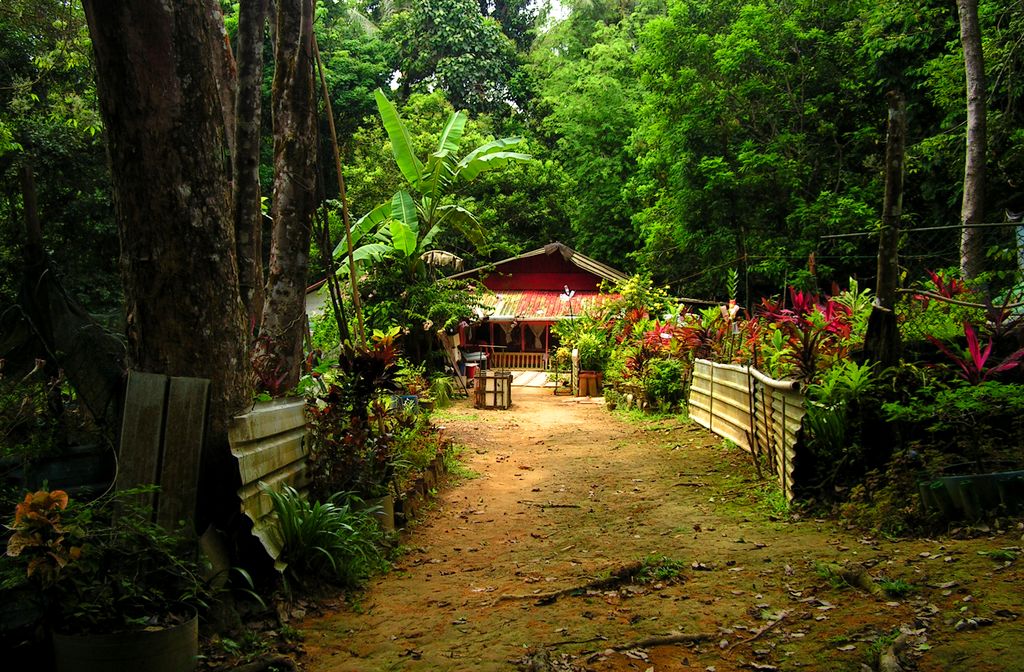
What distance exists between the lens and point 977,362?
5.88 m

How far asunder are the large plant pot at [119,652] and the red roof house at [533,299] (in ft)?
71.8

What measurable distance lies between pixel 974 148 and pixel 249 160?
12.8 meters


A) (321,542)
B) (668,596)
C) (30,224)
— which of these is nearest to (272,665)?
(321,542)

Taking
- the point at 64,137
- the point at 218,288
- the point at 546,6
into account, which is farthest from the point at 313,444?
the point at 546,6

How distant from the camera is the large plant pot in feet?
10.3

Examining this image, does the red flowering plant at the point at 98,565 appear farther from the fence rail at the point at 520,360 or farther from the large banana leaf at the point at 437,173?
the fence rail at the point at 520,360

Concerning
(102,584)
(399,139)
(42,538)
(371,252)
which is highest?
(399,139)

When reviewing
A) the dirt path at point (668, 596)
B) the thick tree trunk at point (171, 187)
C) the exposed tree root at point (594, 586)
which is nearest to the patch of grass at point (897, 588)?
the dirt path at point (668, 596)

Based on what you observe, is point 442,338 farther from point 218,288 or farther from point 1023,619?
point 1023,619

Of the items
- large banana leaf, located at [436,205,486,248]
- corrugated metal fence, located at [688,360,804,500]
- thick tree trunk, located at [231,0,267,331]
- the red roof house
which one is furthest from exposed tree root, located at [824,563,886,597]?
the red roof house

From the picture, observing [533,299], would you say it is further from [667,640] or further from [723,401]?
[667,640]

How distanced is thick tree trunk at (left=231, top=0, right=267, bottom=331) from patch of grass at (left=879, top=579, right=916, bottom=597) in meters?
5.31

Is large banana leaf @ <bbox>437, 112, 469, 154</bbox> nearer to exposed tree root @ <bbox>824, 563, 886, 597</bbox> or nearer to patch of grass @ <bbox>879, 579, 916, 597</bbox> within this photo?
exposed tree root @ <bbox>824, 563, 886, 597</bbox>

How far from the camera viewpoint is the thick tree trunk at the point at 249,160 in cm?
668
